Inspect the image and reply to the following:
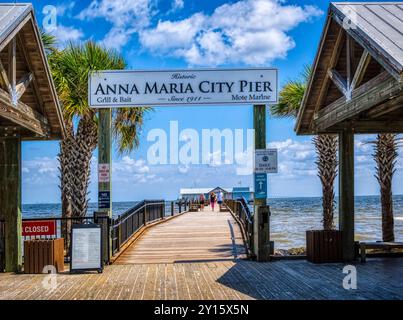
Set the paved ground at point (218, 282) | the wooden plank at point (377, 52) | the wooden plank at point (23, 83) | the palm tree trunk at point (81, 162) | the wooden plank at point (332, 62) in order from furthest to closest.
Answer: the palm tree trunk at point (81, 162) < the wooden plank at point (332, 62) < the wooden plank at point (23, 83) < the paved ground at point (218, 282) < the wooden plank at point (377, 52)

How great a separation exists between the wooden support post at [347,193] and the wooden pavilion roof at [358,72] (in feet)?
1.37

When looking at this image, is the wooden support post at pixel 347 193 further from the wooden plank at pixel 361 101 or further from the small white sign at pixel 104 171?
the small white sign at pixel 104 171

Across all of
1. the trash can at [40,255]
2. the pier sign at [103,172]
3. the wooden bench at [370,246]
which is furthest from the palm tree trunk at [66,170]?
the wooden bench at [370,246]

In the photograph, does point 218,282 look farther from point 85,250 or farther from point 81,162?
point 81,162

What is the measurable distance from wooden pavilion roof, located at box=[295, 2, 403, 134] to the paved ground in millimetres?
3164

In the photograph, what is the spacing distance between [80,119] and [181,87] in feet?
21.1

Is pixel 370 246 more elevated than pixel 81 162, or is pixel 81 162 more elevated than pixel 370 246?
pixel 81 162

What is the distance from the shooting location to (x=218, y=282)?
1086 centimetres

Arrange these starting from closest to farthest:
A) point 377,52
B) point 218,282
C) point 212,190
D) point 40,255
Answer: 1. point 377,52
2. point 218,282
3. point 40,255
4. point 212,190

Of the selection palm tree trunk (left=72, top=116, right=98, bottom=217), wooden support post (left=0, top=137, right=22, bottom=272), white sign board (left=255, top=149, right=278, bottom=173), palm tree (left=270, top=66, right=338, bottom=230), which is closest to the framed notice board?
wooden support post (left=0, top=137, right=22, bottom=272)

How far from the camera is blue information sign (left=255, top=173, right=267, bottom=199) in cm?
1387

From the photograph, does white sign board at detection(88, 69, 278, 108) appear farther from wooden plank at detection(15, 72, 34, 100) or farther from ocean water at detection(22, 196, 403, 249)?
ocean water at detection(22, 196, 403, 249)

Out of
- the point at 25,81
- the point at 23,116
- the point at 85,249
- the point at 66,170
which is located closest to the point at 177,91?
the point at 25,81

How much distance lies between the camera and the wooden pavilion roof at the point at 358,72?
9414 mm
